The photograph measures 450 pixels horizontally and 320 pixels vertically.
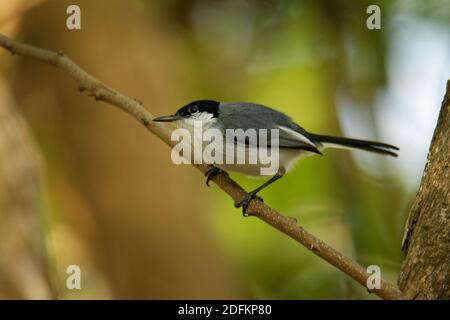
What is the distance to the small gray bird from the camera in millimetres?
2859

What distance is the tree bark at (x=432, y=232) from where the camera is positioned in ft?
6.57

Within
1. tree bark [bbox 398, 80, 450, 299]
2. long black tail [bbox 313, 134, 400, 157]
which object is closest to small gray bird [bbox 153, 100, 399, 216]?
long black tail [bbox 313, 134, 400, 157]

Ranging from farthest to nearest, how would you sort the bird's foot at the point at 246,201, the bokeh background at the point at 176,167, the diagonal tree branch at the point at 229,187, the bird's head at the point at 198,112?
the bokeh background at the point at 176,167 < the bird's head at the point at 198,112 < the bird's foot at the point at 246,201 < the diagonal tree branch at the point at 229,187

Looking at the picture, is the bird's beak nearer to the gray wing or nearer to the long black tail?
the gray wing

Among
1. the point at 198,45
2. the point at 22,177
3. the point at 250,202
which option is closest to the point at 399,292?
the point at 250,202

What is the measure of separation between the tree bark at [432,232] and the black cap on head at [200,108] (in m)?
1.17

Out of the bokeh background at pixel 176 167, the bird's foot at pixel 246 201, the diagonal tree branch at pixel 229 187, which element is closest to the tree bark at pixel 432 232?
the diagonal tree branch at pixel 229 187

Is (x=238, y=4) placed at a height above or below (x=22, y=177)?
above

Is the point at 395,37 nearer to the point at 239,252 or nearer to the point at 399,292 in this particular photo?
the point at 239,252

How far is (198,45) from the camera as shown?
5312mm

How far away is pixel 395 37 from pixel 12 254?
3180 mm

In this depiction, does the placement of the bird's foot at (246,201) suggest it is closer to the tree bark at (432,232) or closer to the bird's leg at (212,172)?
the bird's leg at (212,172)

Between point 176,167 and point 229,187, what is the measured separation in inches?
74.3

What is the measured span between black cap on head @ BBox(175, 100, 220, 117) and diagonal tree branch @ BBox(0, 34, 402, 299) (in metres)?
0.32
